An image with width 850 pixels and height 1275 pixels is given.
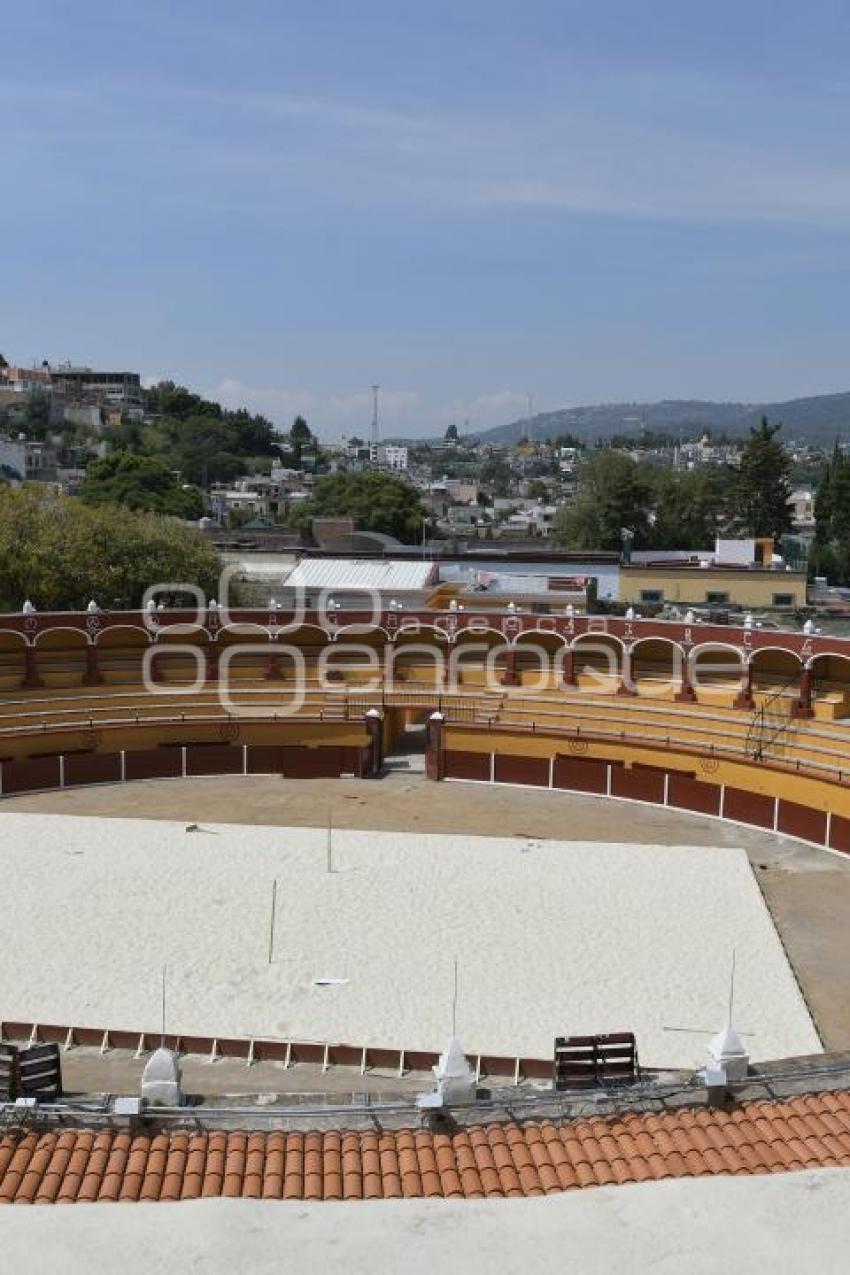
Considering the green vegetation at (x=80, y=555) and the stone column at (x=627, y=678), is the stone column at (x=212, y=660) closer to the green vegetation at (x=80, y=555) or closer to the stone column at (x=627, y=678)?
the green vegetation at (x=80, y=555)

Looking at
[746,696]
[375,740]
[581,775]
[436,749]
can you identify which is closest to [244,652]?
[375,740]

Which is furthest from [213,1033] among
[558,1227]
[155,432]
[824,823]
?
[155,432]

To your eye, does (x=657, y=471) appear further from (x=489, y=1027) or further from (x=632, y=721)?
(x=489, y=1027)

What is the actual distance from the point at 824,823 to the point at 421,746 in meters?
12.8

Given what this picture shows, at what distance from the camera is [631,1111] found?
38.5ft

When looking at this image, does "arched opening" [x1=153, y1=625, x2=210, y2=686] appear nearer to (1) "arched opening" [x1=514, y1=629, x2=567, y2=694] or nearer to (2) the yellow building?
(1) "arched opening" [x1=514, y1=629, x2=567, y2=694]

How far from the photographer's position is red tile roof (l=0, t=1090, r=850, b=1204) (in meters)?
10.2

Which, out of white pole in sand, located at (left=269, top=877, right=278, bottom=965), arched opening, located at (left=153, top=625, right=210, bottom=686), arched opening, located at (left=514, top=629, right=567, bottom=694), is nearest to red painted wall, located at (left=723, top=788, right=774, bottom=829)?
arched opening, located at (left=514, top=629, right=567, bottom=694)

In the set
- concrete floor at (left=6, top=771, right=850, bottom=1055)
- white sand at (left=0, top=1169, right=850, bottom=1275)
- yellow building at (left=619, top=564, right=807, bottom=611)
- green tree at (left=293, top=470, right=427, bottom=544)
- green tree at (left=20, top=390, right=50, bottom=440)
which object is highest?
green tree at (left=20, top=390, right=50, bottom=440)

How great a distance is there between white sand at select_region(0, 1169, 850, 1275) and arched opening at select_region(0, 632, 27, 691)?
92.8 ft

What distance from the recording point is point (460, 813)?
30.8 m

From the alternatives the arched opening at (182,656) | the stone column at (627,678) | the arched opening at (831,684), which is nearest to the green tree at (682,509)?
the stone column at (627,678)

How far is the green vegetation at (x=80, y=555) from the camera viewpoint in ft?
135

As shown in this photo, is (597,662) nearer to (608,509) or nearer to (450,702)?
(450,702)
